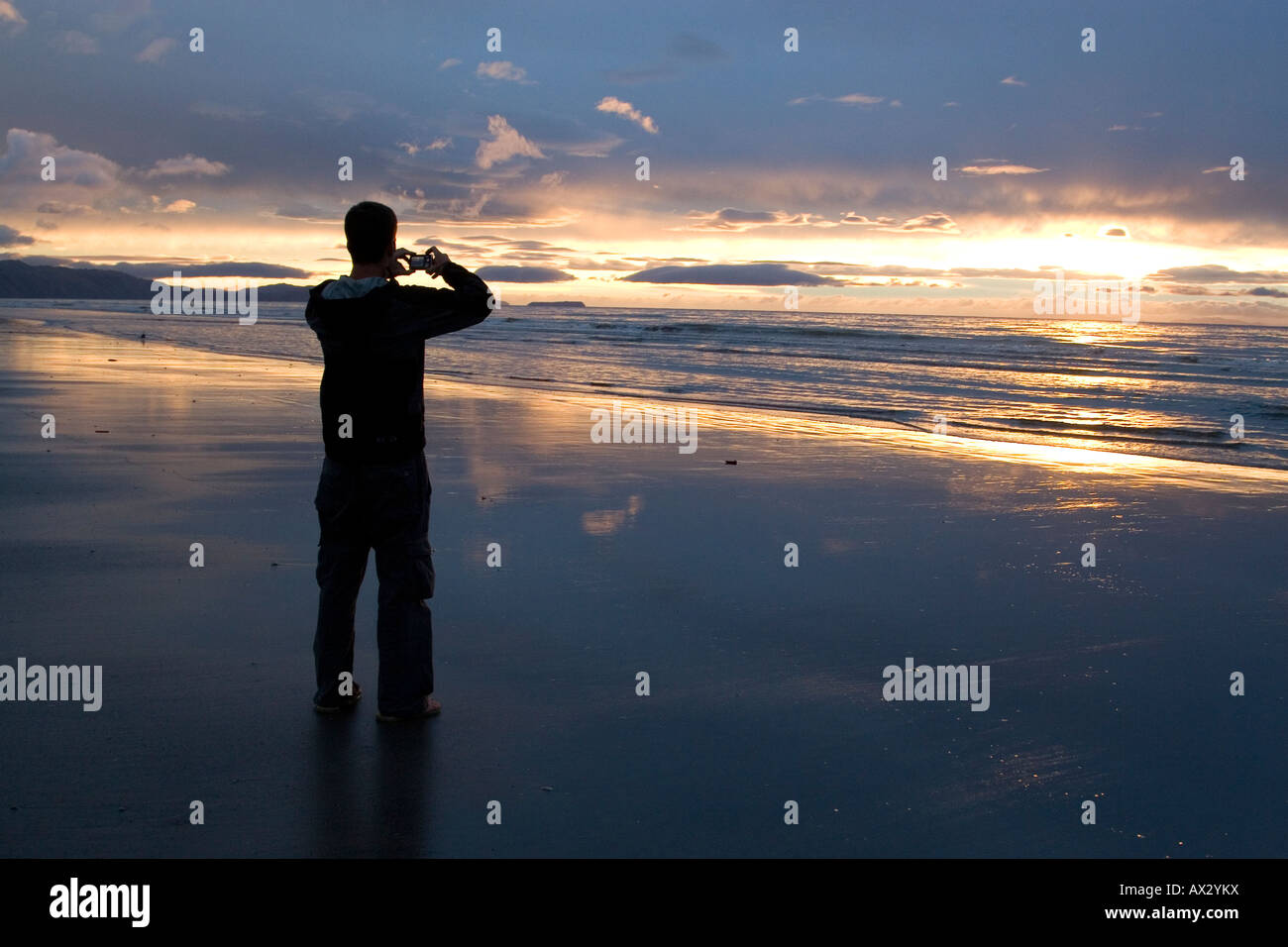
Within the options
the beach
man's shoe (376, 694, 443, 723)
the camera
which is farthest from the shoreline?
the camera

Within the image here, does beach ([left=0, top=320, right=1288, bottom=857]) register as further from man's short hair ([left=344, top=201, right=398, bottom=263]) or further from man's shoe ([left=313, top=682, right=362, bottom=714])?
man's short hair ([left=344, top=201, right=398, bottom=263])

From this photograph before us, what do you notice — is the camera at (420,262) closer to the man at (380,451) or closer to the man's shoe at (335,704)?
the man at (380,451)

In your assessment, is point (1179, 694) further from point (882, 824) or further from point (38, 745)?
point (38, 745)

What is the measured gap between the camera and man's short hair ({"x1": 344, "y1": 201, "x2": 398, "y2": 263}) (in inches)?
157

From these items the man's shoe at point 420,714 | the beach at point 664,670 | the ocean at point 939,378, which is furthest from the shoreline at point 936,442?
the man's shoe at point 420,714

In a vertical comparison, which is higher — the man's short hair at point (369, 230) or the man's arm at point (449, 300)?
the man's short hair at point (369, 230)

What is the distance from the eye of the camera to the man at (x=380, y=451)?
399cm

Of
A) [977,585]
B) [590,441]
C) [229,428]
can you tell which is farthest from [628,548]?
[229,428]

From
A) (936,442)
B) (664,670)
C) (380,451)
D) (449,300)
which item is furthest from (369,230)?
(936,442)

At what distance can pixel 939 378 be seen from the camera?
28.3 m

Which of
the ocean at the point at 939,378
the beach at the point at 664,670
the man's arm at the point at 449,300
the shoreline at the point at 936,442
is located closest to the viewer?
the beach at the point at 664,670

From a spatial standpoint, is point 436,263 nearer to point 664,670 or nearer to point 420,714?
point 420,714

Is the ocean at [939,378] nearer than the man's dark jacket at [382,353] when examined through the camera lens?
No

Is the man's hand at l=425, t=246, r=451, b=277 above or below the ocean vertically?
below
